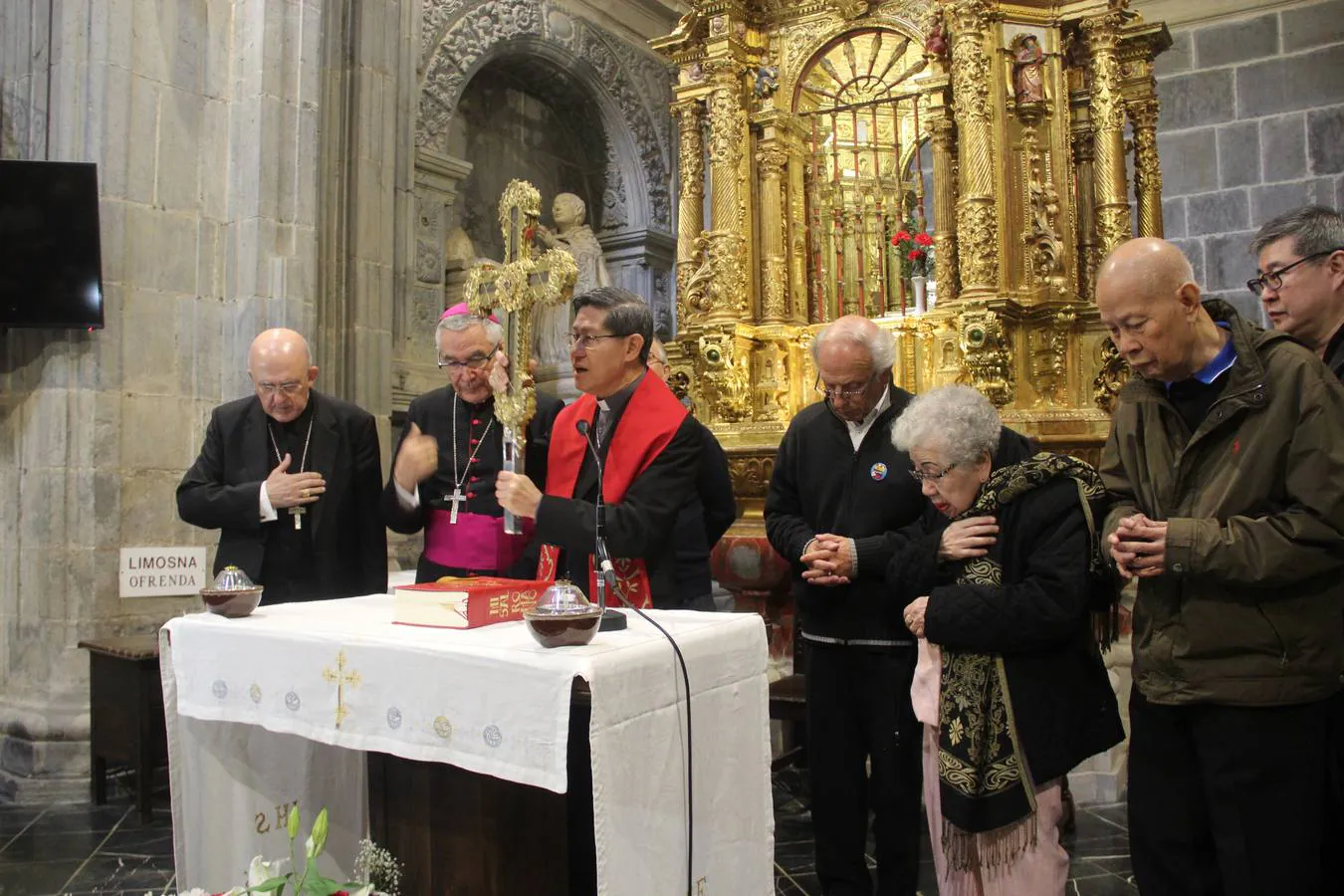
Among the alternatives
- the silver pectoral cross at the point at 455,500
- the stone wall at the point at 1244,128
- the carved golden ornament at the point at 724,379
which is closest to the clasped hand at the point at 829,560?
the silver pectoral cross at the point at 455,500

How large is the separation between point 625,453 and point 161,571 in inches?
124

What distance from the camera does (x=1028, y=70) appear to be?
5.53m

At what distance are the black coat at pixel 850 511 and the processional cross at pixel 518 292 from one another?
0.86 metres

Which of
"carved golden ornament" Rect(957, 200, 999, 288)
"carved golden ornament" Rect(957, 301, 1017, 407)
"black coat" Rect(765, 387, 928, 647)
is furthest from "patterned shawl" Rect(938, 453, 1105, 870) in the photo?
"carved golden ornament" Rect(957, 200, 999, 288)

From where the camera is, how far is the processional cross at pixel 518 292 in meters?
2.69

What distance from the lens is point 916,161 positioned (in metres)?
6.45

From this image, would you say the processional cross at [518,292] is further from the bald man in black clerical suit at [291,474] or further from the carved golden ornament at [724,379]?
the carved golden ornament at [724,379]

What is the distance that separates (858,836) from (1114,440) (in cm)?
125

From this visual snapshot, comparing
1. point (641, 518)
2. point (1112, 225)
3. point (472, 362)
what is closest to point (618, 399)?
point (641, 518)

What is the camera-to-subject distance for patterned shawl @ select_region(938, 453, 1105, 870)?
2.46m

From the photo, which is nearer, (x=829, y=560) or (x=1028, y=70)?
(x=829, y=560)

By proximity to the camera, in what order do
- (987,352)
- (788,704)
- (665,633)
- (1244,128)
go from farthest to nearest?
(1244,128), (987,352), (788,704), (665,633)

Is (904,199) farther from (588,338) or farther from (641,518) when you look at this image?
(641,518)

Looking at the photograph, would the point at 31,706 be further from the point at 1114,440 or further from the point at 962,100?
the point at 962,100
